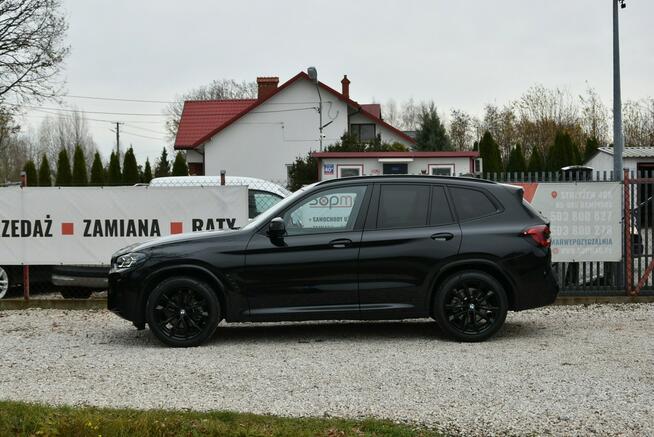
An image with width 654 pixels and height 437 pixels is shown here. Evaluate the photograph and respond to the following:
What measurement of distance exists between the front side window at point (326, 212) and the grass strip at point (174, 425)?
3.36 m

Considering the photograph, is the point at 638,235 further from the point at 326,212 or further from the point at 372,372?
the point at 372,372

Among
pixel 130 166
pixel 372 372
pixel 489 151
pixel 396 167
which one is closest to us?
pixel 372 372

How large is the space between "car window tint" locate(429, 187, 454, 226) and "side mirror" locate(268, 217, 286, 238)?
164 cm

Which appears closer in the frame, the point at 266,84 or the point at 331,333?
the point at 331,333

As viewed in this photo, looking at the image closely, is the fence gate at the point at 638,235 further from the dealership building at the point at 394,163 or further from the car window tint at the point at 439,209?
the dealership building at the point at 394,163

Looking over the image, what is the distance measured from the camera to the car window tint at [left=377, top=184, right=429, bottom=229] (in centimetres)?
900

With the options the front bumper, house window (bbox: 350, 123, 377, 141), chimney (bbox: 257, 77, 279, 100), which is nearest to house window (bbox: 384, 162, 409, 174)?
house window (bbox: 350, 123, 377, 141)

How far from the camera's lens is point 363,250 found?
28.9 ft

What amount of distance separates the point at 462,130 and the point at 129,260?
217 ft

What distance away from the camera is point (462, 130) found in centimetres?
7288

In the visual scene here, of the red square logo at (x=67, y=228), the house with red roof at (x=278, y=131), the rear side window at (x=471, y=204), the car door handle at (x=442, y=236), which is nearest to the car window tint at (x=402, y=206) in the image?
the car door handle at (x=442, y=236)

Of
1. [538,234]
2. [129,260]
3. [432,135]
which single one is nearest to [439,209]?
[538,234]

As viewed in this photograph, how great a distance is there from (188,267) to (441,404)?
3.53m

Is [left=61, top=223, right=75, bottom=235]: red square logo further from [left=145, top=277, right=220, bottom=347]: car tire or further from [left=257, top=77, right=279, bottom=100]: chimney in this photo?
[left=257, top=77, right=279, bottom=100]: chimney
